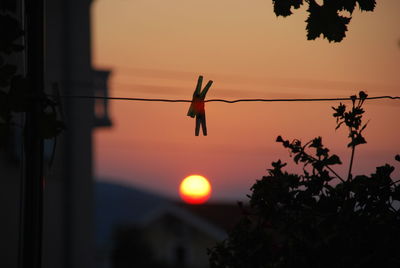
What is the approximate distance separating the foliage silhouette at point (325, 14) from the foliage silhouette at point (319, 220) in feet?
1.43

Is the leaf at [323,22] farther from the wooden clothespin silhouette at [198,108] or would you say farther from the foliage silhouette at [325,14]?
the wooden clothespin silhouette at [198,108]

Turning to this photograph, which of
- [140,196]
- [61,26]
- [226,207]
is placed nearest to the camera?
[61,26]

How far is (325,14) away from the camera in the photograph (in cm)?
414

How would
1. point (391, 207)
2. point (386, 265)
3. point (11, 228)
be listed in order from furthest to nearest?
point (11, 228)
point (391, 207)
point (386, 265)

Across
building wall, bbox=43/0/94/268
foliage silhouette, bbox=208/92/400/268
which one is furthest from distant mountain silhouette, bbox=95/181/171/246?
foliage silhouette, bbox=208/92/400/268

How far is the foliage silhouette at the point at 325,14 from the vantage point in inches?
162

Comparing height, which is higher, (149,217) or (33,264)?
(33,264)

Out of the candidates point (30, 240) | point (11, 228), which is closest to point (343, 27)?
point (30, 240)

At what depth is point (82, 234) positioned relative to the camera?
16828mm

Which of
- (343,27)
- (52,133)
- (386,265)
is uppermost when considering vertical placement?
(343,27)

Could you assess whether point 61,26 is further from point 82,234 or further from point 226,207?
point 226,207

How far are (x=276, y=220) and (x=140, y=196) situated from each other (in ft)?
263

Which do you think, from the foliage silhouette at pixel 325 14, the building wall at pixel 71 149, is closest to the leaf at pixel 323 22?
the foliage silhouette at pixel 325 14

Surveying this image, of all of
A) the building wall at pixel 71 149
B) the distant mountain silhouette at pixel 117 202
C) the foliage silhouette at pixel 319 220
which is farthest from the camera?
the distant mountain silhouette at pixel 117 202
